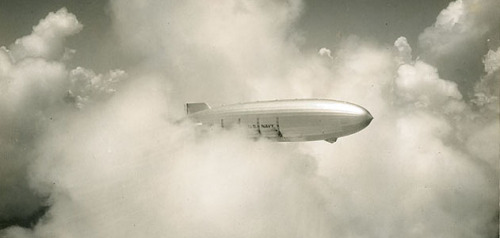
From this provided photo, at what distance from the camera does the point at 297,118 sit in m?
33.0

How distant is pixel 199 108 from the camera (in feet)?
139

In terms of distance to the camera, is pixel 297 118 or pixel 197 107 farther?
pixel 197 107

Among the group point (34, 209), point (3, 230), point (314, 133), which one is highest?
point (314, 133)

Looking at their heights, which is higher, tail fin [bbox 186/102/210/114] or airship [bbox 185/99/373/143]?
tail fin [bbox 186/102/210/114]

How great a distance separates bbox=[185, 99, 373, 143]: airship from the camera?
105 ft

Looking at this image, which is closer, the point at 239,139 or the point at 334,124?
the point at 334,124

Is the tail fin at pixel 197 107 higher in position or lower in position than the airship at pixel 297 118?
higher

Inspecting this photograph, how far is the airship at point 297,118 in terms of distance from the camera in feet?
105

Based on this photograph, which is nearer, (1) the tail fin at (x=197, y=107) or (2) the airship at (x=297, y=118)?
(2) the airship at (x=297, y=118)

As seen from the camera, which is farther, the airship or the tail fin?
the tail fin

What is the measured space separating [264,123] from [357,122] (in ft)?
27.9

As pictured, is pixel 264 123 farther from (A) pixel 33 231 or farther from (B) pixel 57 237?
(A) pixel 33 231

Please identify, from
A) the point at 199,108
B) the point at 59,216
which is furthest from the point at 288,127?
the point at 59,216

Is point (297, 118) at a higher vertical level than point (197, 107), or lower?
lower
